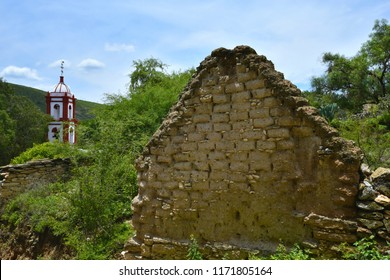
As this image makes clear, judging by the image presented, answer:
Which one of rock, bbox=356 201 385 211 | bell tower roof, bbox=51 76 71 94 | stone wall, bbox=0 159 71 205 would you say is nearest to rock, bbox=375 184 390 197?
rock, bbox=356 201 385 211

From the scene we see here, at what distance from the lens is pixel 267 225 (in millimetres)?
5305

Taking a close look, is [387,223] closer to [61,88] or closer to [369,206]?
[369,206]

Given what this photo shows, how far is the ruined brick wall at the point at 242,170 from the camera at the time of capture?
4.95 meters

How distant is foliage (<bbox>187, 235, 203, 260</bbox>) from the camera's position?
553 centimetres

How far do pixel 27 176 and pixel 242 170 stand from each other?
28.7ft

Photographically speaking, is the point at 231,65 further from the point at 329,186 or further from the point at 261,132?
the point at 329,186

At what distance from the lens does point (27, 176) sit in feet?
39.8

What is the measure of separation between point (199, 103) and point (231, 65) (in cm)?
71

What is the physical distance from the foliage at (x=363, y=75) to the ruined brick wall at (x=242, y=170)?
25819 millimetres

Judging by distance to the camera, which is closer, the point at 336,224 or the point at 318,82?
the point at 336,224

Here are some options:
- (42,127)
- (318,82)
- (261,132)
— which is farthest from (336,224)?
(42,127)

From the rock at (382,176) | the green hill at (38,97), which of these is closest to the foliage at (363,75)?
the rock at (382,176)

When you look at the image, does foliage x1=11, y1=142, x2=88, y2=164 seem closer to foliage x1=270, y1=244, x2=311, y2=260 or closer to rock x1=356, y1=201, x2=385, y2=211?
foliage x1=270, y1=244, x2=311, y2=260

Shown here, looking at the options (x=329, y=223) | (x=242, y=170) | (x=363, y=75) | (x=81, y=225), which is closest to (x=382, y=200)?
(x=329, y=223)
